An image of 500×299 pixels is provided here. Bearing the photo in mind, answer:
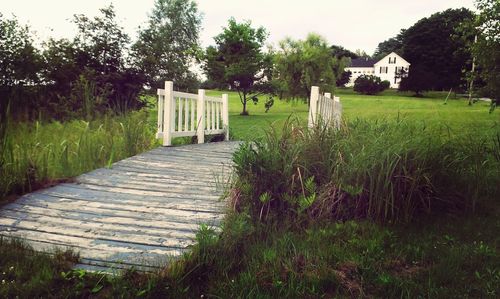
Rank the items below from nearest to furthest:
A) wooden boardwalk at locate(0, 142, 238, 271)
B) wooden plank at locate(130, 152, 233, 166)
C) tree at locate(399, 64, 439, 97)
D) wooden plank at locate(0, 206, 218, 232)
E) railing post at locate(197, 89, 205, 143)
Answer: wooden boardwalk at locate(0, 142, 238, 271) < wooden plank at locate(0, 206, 218, 232) < wooden plank at locate(130, 152, 233, 166) < railing post at locate(197, 89, 205, 143) < tree at locate(399, 64, 439, 97)

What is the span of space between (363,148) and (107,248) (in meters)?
2.32

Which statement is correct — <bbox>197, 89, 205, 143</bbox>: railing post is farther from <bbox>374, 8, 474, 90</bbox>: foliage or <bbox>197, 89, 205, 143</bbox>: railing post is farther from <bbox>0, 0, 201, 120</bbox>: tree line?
<bbox>374, 8, 474, 90</bbox>: foliage

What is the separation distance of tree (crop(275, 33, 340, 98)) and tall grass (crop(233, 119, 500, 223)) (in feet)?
83.1

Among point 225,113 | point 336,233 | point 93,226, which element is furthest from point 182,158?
point 225,113

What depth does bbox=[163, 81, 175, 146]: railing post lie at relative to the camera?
695 centimetres

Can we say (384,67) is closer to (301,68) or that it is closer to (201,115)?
(301,68)

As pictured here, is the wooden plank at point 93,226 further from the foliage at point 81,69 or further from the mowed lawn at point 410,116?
the foliage at point 81,69

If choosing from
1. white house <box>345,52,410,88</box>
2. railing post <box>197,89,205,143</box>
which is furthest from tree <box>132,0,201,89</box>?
white house <box>345,52,410,88</box>

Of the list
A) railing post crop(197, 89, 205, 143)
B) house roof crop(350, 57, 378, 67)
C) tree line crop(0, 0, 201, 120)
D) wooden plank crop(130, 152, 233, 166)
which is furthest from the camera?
house roof crop(350, 57, 378, 67)

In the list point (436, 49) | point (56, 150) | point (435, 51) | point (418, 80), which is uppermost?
point (436, 49)

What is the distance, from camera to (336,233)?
2961 millimetres

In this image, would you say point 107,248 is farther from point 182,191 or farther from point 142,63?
point 142,63

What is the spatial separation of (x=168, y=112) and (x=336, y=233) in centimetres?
481

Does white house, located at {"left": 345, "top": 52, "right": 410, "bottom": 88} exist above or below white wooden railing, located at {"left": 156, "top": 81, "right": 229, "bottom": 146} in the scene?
above
